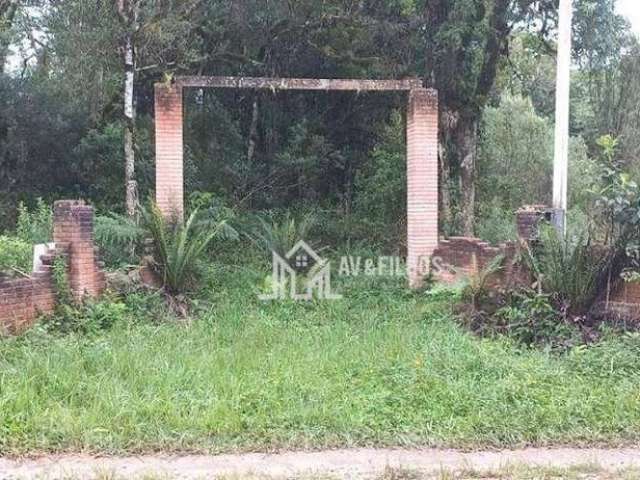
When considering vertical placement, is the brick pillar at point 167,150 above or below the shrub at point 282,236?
above

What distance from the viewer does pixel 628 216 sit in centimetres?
671

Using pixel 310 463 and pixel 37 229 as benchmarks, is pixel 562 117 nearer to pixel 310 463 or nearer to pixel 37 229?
pixel 310 463

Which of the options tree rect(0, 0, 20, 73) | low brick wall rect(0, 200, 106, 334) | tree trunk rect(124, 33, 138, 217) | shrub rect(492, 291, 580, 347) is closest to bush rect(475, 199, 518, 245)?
shrub rect(492, 291, 580, 347)

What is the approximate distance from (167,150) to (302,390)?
5.31m

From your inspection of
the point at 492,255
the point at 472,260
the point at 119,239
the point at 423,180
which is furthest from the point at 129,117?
the point at 492,255

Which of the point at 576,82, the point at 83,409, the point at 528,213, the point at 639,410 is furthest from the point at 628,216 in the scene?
the point at 576,82

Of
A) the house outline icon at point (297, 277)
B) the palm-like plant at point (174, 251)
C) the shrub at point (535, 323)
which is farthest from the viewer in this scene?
the house outline icon at point (297, 277)

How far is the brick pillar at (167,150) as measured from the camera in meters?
9.35

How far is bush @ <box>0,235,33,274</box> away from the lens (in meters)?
7.53

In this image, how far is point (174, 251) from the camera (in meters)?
8.27

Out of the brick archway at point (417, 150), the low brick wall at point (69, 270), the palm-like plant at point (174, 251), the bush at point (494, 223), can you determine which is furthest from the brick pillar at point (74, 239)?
the bush at point (494, 223)

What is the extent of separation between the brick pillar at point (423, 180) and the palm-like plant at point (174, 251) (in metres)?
3.02

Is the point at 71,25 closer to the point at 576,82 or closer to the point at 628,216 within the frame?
the point at 628,216

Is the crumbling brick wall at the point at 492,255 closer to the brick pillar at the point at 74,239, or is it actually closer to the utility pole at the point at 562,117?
the utility pole at the point at 562,117
